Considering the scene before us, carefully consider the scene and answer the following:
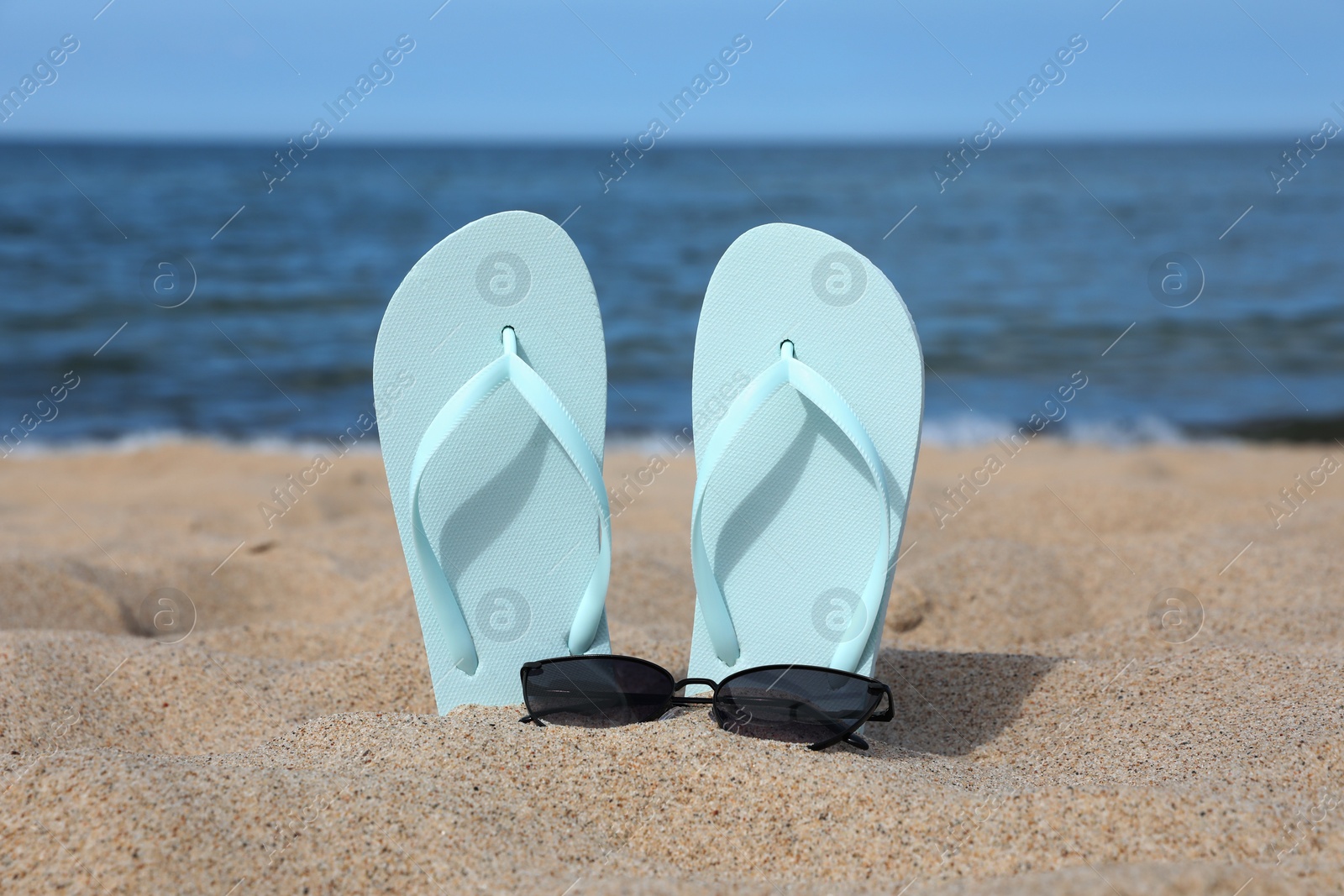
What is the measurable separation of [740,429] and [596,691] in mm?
560

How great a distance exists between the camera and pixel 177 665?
7.54ft

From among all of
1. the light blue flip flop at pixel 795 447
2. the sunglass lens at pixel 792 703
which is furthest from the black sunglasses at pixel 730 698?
the light blue flip flop at pixel 795 447

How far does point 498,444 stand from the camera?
2027mm

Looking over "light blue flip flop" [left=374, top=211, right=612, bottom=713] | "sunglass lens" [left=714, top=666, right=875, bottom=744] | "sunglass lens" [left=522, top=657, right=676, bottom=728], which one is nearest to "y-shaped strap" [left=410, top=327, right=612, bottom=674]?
"light blue flip flop" [left=374, top=211, right=612, bottom=713]

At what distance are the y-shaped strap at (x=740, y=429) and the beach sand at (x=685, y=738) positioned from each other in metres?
0.23

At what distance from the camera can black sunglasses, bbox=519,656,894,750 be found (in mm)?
1771

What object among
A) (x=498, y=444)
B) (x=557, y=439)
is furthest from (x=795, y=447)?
(x=498, y=444)

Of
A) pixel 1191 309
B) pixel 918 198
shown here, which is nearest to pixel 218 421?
pixel 1191 309

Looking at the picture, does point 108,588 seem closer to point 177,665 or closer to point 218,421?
point 177,665

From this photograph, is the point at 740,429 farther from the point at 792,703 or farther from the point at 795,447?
the point at 792,703

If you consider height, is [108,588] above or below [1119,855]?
below

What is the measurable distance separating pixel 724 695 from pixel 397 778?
59cm

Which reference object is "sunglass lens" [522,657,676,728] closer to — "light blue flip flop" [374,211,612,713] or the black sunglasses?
the black sunglasses

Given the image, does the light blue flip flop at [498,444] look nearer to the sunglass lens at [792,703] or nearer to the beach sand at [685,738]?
the beach sand at [685,738]
